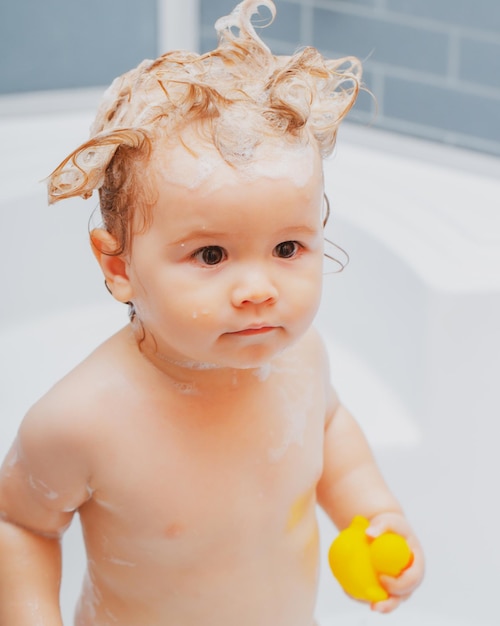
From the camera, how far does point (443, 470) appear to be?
1.41 m

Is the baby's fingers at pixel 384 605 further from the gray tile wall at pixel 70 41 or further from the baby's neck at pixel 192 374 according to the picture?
the gray tile wall at pixel 70 41

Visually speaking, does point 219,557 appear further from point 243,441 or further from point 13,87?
point 13,87

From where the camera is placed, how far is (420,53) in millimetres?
1793

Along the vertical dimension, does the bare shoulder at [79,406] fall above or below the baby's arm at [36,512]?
above

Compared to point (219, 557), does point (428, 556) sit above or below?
below

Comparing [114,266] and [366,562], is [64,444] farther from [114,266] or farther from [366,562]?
[366,562]

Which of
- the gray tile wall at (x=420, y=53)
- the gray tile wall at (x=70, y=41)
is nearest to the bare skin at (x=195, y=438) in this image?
the gray tile wall at (x=420, y=53)

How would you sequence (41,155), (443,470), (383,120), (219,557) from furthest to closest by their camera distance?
(383,120), (41,155), (443,470), (219,557)

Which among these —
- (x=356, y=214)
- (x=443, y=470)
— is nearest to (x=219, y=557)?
(x=443, y=470)

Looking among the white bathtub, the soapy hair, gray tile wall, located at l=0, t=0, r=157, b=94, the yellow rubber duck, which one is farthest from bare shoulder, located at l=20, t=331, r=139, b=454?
gray tile wall, located at l=0, t=0, r=157, b=94

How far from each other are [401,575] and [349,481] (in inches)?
4.6

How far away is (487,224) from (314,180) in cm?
89

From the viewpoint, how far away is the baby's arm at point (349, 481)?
95 cm

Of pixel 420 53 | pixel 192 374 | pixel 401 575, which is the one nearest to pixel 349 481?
pixel 401 575
